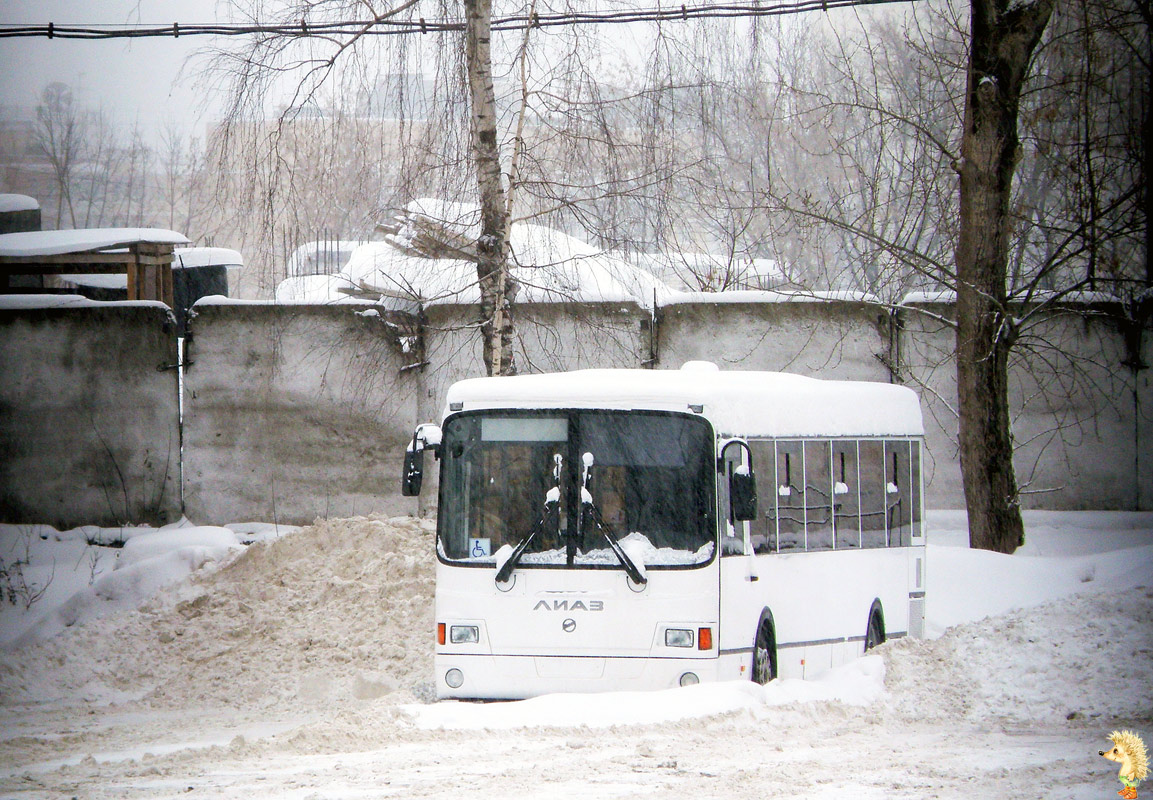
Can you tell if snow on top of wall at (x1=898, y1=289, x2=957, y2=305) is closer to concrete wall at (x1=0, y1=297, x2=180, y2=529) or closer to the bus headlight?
the bus headlight

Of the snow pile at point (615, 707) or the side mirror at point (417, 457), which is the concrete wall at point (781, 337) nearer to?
the side mirror at point (417, 457)

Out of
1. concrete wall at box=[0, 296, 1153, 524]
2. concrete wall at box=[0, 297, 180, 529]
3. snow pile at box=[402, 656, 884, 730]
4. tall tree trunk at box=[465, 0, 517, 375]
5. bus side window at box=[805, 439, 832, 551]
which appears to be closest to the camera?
snow pile at box=[402, 656, 884, 730]

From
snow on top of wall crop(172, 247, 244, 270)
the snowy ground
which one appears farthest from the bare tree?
the snowy ground

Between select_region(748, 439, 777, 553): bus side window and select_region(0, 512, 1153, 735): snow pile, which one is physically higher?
select_region(748, 439, 777, 553): bus side window

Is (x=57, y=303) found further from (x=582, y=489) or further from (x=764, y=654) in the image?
(x=764, y=654)

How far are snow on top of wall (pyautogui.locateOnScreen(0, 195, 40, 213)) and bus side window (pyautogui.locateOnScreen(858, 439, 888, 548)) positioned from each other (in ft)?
64.5

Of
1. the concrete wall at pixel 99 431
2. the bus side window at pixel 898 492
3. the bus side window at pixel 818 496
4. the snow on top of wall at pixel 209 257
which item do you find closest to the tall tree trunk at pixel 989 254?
the bus side window at pixel 898 492

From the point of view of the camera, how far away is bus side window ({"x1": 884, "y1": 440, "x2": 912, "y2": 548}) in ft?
38.9

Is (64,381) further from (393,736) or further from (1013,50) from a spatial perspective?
(1013,50)

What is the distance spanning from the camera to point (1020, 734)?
8438mm

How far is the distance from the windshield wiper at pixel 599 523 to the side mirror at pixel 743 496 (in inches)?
31.5

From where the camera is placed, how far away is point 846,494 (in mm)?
11031

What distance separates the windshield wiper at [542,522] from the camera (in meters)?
9.00

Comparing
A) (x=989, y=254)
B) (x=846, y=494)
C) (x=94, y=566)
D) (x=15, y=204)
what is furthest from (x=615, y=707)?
(x=15, y=204)
